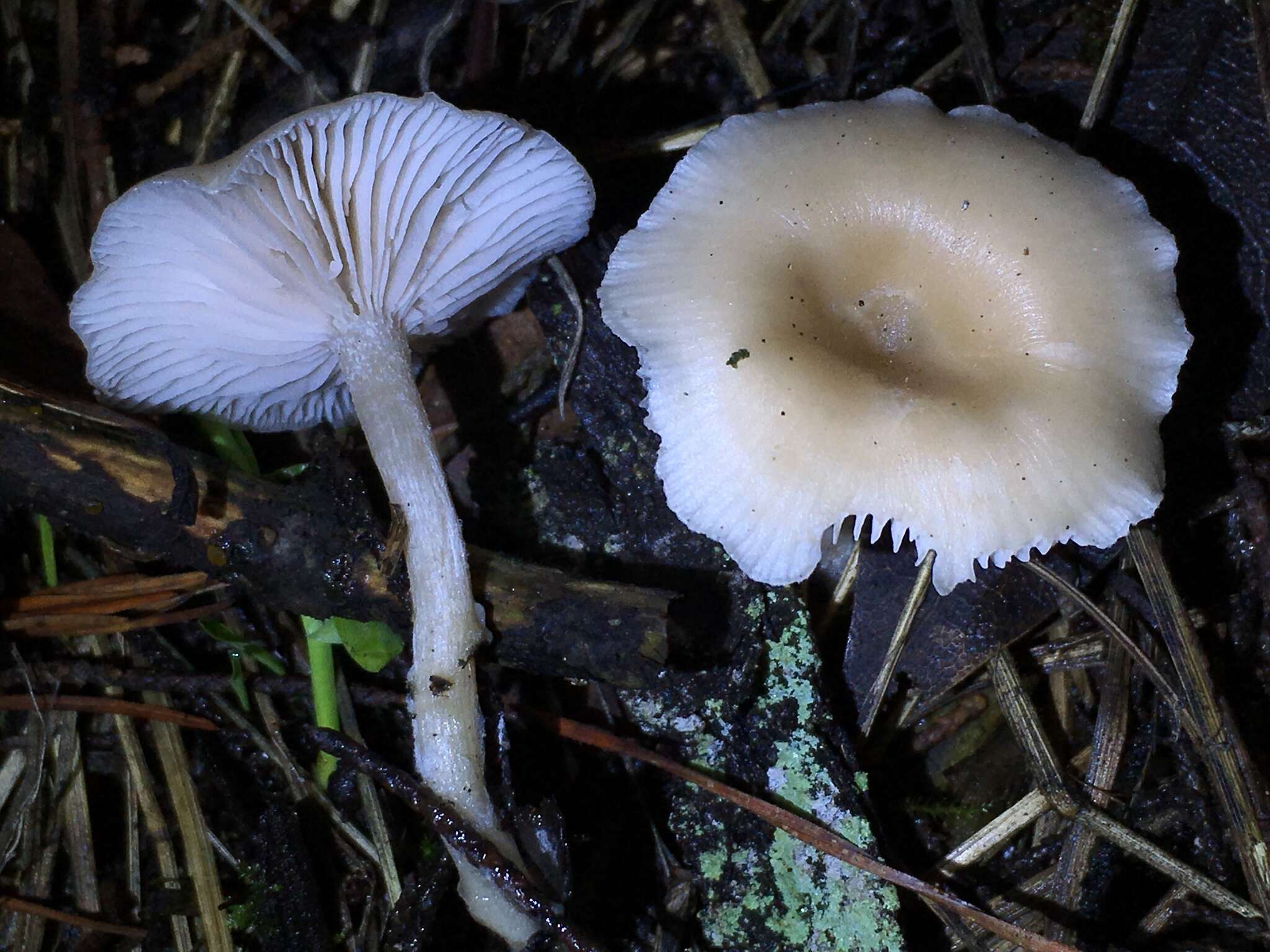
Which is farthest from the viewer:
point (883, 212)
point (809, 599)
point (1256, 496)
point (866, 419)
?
point (809, 599)

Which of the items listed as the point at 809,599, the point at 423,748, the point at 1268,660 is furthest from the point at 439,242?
the point at 1268,660

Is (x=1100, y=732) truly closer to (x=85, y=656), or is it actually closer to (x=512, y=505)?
(x=512, y=505)

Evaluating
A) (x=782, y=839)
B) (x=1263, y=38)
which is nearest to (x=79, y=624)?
(x=782, y=839)

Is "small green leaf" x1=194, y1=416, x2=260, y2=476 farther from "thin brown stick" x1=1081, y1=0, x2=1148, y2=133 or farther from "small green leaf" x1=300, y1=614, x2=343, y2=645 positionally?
"thin brown stick" x1=1081, y1=0, x2=1148, y2=133

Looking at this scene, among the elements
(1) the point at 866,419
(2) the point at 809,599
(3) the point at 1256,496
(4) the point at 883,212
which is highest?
(4) the point at 883,212

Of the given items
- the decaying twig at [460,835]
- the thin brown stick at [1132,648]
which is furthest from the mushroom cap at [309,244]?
the thin brown stick at [1132,648]

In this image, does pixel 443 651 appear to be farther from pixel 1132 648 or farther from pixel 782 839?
pixel 1132 648
